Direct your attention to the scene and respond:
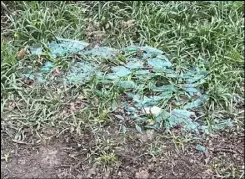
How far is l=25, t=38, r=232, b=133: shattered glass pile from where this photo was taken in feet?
13.3

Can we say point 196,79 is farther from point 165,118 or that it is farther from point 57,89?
point 57,89

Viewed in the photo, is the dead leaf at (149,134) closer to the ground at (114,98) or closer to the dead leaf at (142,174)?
the ground at (114,98)

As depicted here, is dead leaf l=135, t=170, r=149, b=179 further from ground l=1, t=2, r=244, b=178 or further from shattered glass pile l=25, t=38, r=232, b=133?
shattered glass pile l=25, t=38, r=232, b=133

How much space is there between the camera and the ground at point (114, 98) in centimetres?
371

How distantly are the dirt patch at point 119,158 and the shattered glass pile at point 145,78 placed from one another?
0.20 meters

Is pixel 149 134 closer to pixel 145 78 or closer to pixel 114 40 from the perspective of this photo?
pixel 145 78

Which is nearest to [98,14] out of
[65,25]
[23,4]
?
[65,25]

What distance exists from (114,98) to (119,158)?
1.78 ft

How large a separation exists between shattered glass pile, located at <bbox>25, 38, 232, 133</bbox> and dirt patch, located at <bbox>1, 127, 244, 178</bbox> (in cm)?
20

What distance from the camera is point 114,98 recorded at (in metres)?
4.10

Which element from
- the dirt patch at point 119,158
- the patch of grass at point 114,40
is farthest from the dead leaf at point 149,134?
the patch of grass at point 114,40

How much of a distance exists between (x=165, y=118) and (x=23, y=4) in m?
1.69

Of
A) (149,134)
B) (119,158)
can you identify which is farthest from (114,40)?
(119,158)

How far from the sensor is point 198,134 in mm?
3961
